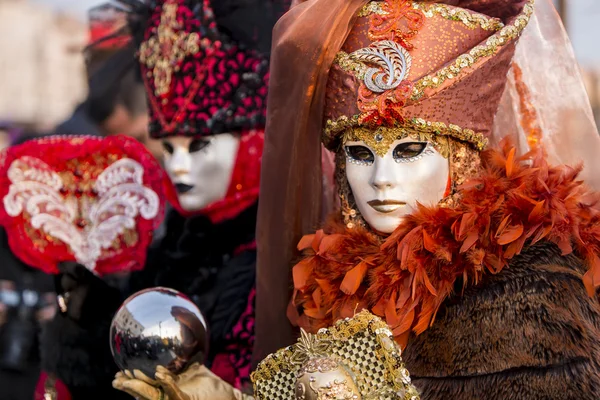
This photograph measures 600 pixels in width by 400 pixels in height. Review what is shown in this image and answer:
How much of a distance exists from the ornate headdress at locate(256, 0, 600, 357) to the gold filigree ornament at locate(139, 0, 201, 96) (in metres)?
0.77

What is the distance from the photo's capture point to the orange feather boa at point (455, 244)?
2189 millimetres

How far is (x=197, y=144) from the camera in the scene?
321 cm

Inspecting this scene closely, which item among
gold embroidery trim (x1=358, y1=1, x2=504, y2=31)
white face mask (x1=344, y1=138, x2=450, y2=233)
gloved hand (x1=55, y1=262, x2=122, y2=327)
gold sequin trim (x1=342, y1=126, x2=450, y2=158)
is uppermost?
gold embroidery trim (x1=358, y1=1, x2=504, y2=31)

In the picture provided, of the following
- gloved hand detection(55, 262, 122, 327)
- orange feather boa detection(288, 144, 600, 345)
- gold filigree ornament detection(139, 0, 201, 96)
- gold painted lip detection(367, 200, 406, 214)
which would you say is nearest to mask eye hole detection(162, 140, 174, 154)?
gold filigree ornament detection(139, 0, 201, 96)

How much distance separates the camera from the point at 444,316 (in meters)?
2.21

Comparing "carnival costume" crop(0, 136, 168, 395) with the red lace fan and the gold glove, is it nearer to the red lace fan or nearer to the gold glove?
the red lace fan

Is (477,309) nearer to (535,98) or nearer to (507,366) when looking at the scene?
(507,366)

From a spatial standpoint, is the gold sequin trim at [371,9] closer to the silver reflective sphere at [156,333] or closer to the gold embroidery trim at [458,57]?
the gold embroidery trim at [458,57]

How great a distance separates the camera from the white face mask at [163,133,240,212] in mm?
3186

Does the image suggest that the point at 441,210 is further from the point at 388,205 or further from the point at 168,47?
the point at 168,47

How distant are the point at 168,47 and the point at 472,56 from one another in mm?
1276

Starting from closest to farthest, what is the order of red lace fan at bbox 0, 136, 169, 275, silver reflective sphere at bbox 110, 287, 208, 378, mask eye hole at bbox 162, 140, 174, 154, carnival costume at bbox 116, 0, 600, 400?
carnival costume at bbox 116, 0, 600, 400 < silver reflective sphere at bbox 110, 287, 208, 378 < mask eye hole at bbox 162, 140, 174, 154 < red lace fan at bbox 0, 136, 169, 275

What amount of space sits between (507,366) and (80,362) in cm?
167

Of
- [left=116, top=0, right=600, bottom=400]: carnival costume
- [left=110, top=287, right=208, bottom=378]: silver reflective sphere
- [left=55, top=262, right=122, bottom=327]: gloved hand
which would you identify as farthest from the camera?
[left=55, top=262, right=122, bottom=327]: gloved hand
